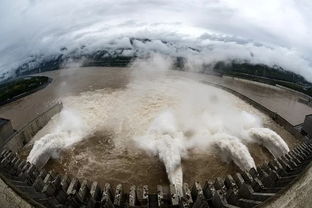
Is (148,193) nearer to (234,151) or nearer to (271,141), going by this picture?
(234,151)

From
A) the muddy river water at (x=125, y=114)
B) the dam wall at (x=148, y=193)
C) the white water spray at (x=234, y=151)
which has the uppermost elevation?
the dam wall at (x=148, y=193)

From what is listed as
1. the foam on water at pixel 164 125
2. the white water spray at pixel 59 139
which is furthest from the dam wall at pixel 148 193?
the white water spray at pixel 59 139

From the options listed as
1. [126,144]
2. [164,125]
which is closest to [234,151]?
[164,125]

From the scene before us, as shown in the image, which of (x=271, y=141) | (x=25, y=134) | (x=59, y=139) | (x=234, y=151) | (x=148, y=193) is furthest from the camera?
(x=25, y=134)

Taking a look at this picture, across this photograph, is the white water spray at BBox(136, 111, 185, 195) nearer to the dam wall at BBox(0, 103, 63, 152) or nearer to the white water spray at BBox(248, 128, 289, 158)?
the white water spray at BBox(248, 128, 289, 158)

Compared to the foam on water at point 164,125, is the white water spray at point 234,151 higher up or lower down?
higher up

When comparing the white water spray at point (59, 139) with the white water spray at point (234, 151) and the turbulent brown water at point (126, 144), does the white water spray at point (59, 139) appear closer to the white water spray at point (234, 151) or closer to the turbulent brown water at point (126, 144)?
the turbulent brown water at point (126, 144)
